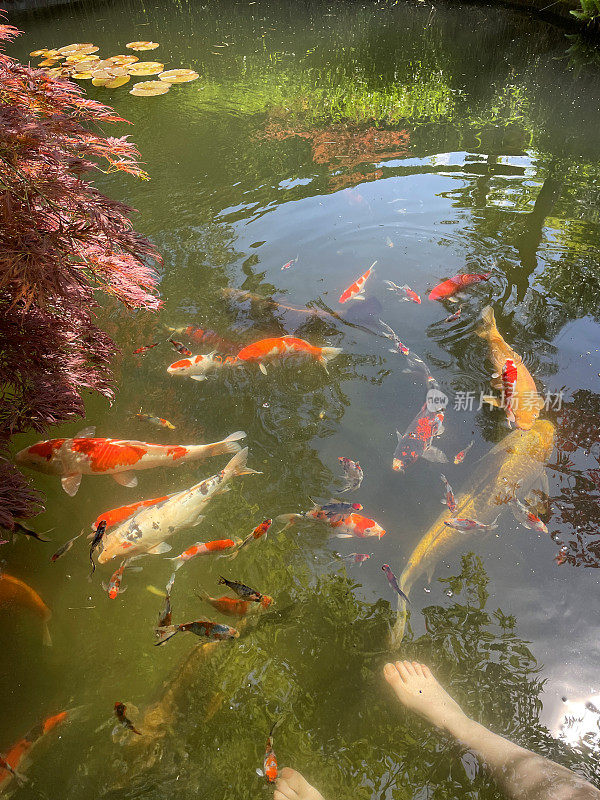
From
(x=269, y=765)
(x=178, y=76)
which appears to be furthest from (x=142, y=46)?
(x=269, y=765)

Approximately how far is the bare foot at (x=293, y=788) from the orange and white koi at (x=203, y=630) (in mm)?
586

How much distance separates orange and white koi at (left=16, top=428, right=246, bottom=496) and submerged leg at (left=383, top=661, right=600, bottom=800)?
1707mm

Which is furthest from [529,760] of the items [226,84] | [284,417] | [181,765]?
[226,84]

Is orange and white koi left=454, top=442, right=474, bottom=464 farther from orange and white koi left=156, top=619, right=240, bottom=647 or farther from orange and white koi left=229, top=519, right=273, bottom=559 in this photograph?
orange and white koi left=156, top=619, right=240, bottom=647

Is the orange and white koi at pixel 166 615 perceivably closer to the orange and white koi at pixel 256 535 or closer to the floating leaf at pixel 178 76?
the orange and white koi at pixel 256 535

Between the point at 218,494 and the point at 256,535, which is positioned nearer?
the point at 256,535

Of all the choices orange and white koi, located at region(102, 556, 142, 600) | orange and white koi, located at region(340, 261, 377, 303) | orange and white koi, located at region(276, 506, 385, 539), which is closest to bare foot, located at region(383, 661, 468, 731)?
orange and white koi, located at region(276, 506, 385, 539)

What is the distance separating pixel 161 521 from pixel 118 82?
8.65m

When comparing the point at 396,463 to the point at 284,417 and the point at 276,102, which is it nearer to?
the point at 284,417

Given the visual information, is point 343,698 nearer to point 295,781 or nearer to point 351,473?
point 295,781

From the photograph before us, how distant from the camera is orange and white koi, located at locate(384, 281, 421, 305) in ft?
14.1

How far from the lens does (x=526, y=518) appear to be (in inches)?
112

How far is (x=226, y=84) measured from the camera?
28.7 ft

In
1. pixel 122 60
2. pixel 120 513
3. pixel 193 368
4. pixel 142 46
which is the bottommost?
pixel 120 513
